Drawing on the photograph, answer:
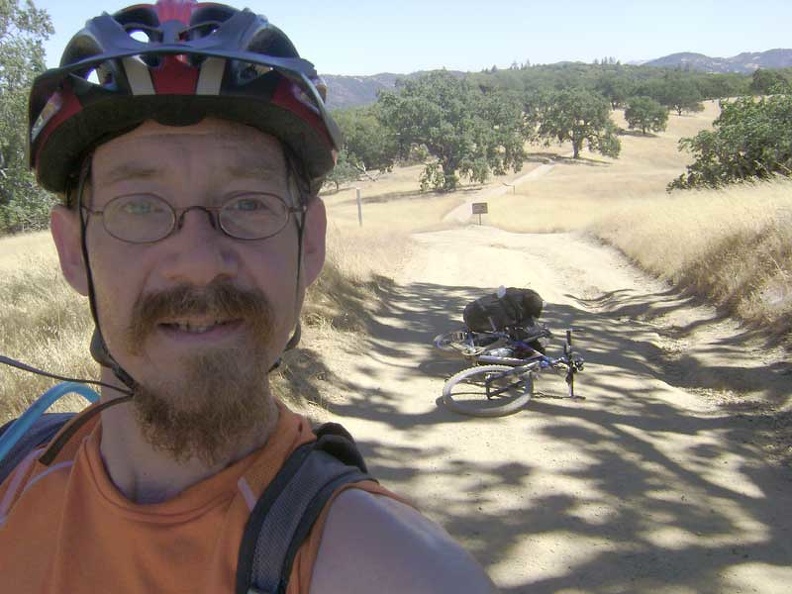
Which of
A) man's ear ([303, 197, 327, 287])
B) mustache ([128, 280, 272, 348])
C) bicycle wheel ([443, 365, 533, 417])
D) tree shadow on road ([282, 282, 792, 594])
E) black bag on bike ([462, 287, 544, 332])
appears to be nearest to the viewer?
mustache ([128, 280, 272, 348])

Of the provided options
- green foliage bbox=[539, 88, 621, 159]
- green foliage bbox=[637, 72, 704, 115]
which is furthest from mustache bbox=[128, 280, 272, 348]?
green foliage bbox=[637, 72, 704, 115]

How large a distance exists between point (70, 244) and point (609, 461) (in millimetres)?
4427

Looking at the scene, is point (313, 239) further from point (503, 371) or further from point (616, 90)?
point (616, 90)

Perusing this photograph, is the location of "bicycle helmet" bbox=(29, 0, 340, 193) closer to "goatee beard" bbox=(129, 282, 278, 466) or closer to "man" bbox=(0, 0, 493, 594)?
"man" bbox=(0, 0, 493, 594)

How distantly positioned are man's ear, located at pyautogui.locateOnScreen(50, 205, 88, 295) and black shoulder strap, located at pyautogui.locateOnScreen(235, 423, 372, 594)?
0.65 meters

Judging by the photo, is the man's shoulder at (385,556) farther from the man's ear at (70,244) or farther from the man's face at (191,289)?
the man's ear at (70,244)

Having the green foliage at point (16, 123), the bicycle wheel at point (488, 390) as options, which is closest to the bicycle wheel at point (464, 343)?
the bicycle wheel at point (488, 390)

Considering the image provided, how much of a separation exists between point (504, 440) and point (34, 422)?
4.44 meters

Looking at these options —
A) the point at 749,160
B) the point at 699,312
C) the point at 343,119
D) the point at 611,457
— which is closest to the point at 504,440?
the point at 611,457

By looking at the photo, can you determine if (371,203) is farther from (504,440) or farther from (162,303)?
(162,303)

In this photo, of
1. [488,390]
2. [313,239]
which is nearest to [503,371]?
[488,390]

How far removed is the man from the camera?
4.02 ft

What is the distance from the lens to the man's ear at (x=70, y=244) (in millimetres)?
1493

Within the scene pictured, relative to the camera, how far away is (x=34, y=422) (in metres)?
1.58
